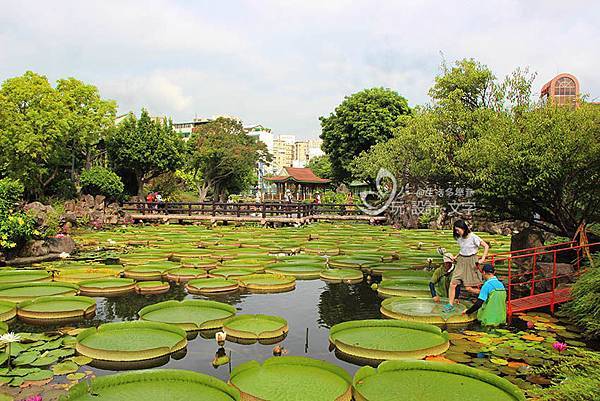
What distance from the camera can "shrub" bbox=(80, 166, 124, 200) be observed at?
922 inches

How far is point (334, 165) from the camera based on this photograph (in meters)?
38.6

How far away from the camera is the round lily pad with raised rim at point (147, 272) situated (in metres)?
9.59

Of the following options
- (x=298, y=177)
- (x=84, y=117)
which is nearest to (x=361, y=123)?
(x=298, y=177)

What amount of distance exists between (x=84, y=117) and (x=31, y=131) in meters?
5.10

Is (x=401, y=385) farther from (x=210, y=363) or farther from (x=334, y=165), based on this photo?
(x=334, y=165)

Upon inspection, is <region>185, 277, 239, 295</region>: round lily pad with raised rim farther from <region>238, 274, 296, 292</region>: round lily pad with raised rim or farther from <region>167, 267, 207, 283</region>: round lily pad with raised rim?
<region>167, 267, 207, 283</region>: round lily pad with raised rim

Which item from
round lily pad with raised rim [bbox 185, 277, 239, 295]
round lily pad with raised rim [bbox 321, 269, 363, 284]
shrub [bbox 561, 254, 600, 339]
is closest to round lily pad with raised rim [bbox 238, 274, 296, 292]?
round lily pad with raised rim [bbox 185, 277, 239, 295]

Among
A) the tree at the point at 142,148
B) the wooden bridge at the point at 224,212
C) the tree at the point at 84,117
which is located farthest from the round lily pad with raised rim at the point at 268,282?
the tree at the point at 142,148

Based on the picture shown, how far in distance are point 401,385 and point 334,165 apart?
34775 millimetres

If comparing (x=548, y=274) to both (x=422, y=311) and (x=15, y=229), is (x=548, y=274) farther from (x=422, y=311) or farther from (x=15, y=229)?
(x=15, y=229)

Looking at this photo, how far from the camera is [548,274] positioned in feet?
25.3

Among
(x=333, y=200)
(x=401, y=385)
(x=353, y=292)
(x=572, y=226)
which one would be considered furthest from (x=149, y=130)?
(x=401, y=385)

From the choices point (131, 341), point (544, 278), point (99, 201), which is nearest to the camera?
point (131, 341)

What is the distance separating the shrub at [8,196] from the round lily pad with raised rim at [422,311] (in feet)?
30.0
